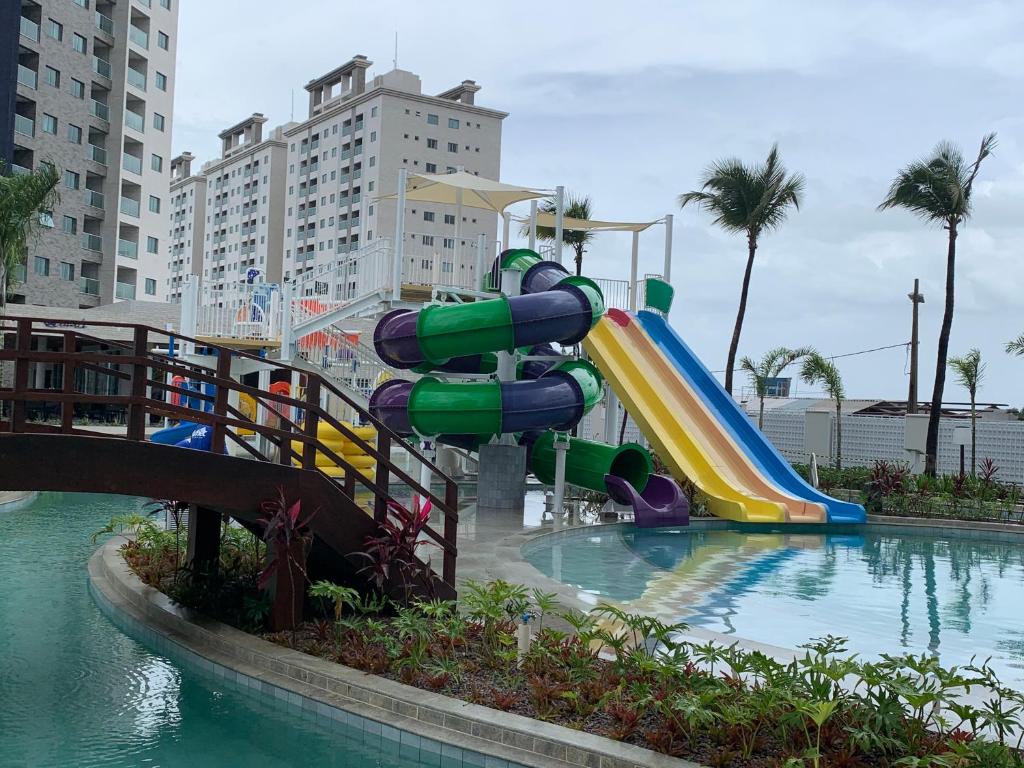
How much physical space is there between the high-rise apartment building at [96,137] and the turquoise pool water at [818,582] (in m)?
39.8

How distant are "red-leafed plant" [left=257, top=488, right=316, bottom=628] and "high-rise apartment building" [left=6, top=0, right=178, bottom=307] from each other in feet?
142

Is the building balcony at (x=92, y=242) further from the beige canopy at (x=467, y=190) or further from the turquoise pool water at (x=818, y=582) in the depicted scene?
the turquoise pool water at (x=818, y=582)

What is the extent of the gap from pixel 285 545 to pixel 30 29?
48.7 m

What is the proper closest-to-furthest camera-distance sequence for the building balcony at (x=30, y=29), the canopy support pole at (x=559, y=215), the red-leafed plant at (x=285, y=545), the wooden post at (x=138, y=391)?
the wooden post at (x=138, y=391) < the red-leafed plant at (x=285, y=545) < the canopy support pole at (x=559, y=215) < the building balcony at (x=30, y=29)

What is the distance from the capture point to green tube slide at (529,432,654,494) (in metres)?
18.8

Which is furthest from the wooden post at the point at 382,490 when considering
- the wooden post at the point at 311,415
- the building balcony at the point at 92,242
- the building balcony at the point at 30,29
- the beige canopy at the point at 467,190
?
the building balcony at the point at 92,242

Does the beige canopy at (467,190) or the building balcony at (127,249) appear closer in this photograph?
the beige canopy at (467,190)

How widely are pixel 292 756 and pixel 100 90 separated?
54317mm

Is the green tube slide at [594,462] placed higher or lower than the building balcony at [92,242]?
lower

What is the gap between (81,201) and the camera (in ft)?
171

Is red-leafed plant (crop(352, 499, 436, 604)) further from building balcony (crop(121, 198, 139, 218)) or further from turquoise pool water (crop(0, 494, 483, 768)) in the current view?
building balcony (crop(121, 198, 139, 218))

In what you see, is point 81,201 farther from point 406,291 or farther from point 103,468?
point 103,468

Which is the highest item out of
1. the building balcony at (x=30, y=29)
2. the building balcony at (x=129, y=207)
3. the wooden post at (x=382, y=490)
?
the building balcony at (x=30, y=29)

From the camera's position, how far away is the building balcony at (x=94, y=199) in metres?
52.8
